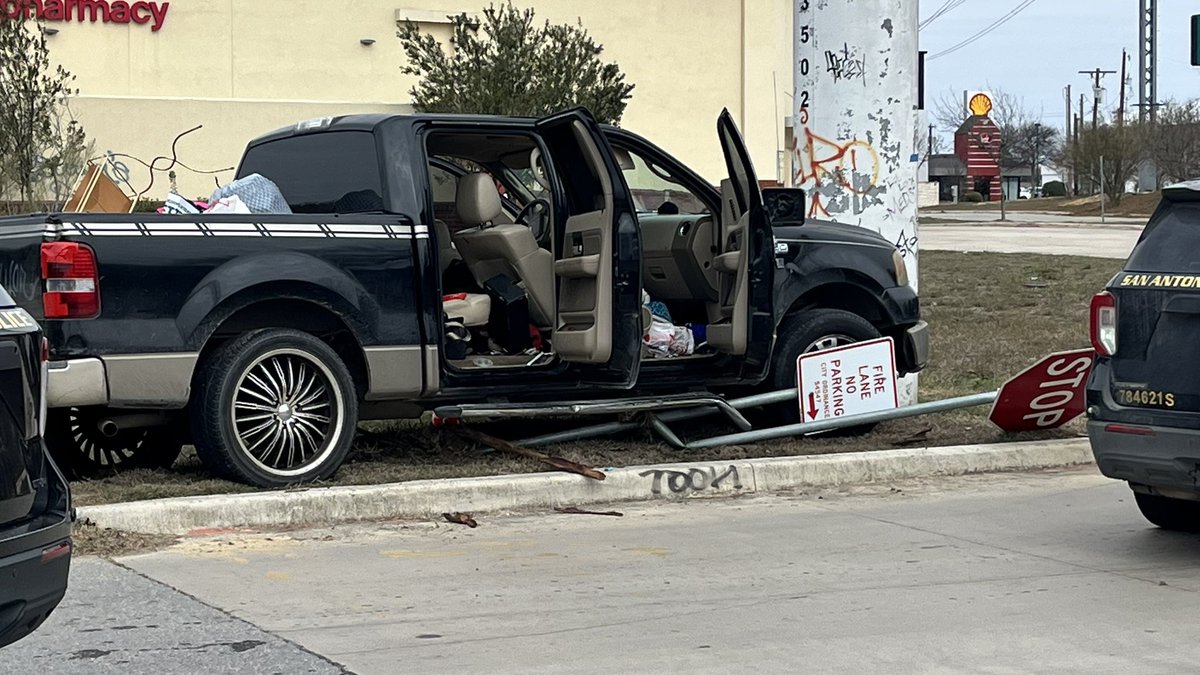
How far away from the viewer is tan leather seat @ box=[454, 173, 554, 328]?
8.73 m

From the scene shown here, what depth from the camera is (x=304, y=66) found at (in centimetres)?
3453

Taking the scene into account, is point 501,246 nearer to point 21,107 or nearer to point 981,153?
point 21,107

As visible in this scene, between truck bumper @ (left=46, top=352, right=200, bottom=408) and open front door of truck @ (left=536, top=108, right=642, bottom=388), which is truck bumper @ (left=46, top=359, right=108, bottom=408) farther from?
open front door of truck @ (left=536, top=108, right=642, bottom=388)

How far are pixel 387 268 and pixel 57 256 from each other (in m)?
1.65

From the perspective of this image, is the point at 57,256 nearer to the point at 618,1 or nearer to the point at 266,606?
the point at 266,606

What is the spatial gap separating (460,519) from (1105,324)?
3.15m

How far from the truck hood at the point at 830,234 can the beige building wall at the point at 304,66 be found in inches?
962

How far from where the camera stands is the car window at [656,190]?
9531 millimetres

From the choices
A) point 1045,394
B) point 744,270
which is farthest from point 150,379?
point 1045,394

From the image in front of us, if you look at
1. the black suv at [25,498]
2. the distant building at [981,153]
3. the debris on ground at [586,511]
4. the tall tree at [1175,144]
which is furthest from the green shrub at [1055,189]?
the black suv at [25,498]

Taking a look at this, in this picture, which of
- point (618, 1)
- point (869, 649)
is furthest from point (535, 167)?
point (618, 1)

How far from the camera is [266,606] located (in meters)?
6.14

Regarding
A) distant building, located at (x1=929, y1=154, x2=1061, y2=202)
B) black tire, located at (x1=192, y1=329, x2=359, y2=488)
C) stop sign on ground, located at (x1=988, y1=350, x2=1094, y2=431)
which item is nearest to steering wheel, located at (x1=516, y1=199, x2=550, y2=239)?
black tire, located at (x1=192, y1=329, x2=359, y2=488)

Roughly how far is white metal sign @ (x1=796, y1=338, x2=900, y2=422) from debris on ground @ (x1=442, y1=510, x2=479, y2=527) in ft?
8.15
